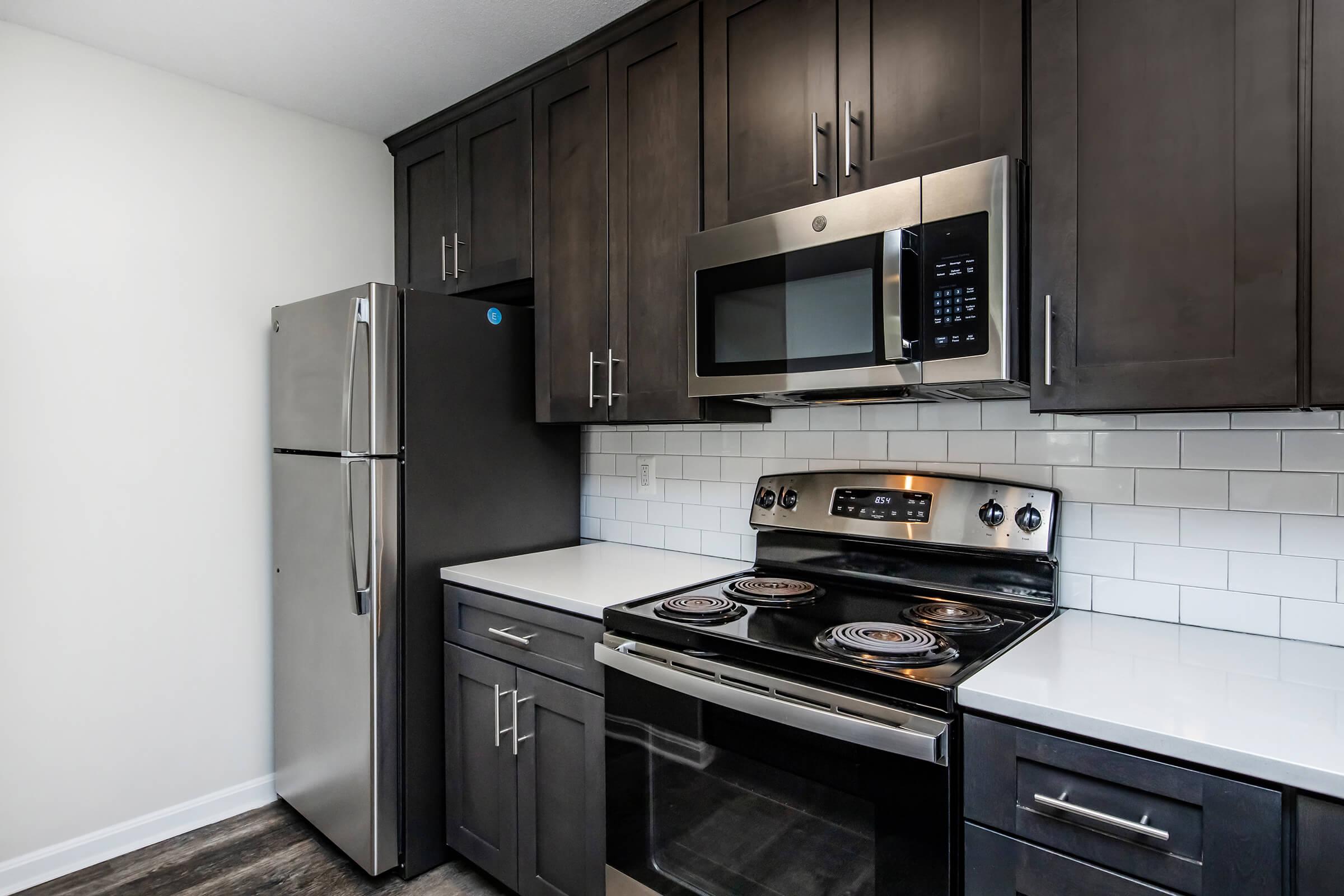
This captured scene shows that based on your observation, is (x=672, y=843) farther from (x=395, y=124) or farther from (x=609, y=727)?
(x=395, y=124)

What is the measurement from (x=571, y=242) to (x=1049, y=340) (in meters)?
1.42

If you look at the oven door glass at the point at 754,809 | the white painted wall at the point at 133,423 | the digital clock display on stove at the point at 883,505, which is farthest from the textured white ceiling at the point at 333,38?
the oven door glass at the point at 754,809

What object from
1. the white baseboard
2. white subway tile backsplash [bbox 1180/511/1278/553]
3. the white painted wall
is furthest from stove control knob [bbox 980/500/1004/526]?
the white baseboard

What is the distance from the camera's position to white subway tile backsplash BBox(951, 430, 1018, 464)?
5.59 ft

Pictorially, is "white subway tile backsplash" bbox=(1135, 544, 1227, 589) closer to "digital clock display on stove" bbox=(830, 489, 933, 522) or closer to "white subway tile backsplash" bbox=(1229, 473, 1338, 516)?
"white subway tile backsplash" bbox=(1229, 473, 1338, 516)

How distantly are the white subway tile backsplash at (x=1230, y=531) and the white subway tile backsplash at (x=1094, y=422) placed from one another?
208mm

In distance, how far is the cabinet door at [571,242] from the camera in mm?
2156

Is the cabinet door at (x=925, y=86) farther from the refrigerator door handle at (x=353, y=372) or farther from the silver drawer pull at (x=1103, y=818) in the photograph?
the refrigerator door handle at (x=353, y=372)

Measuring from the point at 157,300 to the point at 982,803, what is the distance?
2.72 m

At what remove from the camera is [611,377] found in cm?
213

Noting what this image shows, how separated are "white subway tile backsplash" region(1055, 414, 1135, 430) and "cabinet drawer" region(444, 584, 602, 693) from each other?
1.14 meters

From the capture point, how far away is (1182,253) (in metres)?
1.20

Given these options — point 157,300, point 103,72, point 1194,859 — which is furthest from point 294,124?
point 1194,859

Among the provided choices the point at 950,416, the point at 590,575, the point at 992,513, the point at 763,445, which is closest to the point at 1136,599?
the point at 992,513
